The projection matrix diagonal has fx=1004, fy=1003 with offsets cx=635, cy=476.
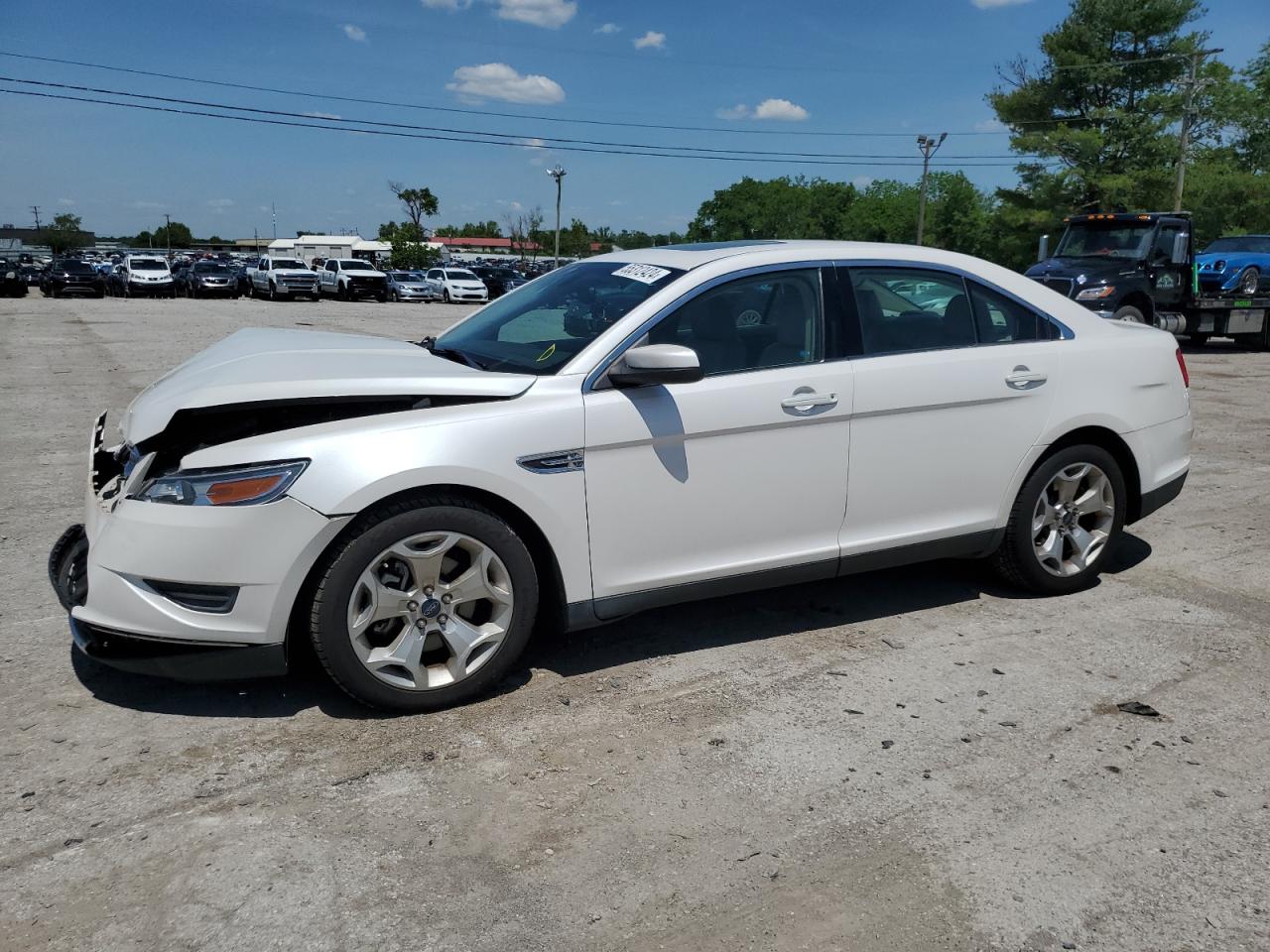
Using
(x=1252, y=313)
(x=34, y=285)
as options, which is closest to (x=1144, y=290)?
(x=1252, y=313)

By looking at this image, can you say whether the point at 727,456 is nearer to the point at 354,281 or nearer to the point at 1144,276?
the point at 1144,276

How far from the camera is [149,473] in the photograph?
136 inches

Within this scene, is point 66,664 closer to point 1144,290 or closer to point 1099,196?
point 1144,290

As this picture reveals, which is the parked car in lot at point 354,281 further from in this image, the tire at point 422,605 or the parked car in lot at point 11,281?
the tire at point 422,605

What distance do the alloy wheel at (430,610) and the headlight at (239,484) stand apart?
0.39 m

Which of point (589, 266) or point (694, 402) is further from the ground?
point (589, 266)

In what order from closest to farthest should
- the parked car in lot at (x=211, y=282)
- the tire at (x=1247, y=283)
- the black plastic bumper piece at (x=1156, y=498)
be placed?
1. the black plastic bumper piece at (x=1156, y=498)
2. the tire at (x=1247, y=283)
3. the parked car in lot at (x=211, y=282)

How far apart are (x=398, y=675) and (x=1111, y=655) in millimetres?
2878

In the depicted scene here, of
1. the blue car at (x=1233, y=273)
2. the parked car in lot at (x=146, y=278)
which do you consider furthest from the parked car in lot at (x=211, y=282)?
the blue car at (x=1233, y=273)

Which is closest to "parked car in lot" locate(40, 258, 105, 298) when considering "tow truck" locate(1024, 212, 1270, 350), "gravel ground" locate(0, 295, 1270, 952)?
"tow truck" locate(1024, 212, 1270, 350)

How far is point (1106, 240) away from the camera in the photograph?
57.2 feet

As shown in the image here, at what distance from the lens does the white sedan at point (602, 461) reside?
327 cm

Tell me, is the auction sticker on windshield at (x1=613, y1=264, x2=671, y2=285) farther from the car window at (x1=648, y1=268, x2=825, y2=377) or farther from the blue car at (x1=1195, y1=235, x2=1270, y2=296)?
the blue car at (x1=1195, y1=235, x2=1270, y2=296)

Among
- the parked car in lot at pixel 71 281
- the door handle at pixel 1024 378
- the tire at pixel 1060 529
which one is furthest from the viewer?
the parked car in lot at pixel 71 281
